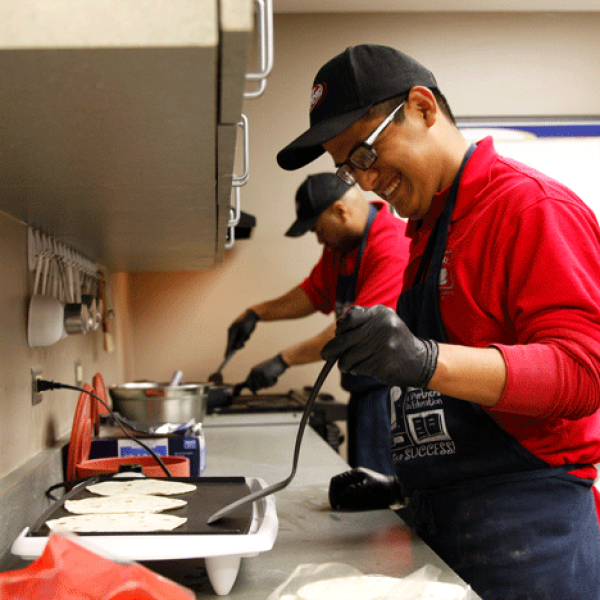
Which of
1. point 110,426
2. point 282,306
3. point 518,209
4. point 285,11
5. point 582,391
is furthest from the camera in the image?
point 285,11

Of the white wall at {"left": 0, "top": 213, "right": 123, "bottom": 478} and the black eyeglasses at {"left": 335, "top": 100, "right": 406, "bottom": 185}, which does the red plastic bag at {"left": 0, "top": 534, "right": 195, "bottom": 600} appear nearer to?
the white wall at {"left": 0, "top": 213, "right": 123, "bottom": 478}

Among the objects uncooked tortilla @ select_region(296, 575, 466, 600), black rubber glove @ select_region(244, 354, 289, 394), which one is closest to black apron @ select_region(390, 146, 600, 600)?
uncooked tortilla @ select_region(296, 575, 466, 600)

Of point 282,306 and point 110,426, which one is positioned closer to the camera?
point 110,426

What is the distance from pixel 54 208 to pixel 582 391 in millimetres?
1014

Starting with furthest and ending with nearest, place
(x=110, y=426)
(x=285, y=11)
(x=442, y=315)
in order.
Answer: (x=285, y=11)
(x=110, y=426)
(x=442, y=315)

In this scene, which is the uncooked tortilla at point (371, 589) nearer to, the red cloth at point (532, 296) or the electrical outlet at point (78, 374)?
the red cloth at point (532, 296)

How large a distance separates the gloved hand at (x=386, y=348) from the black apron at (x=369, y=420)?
1.61 meters

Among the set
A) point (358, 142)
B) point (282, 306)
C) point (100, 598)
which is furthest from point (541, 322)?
point (282, 306)

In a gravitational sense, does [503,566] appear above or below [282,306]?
below

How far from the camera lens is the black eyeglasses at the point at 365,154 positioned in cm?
119

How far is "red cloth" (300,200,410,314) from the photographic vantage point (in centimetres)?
242

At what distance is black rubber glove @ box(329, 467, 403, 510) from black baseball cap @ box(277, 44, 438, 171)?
2.17 feet

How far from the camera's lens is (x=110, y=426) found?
1.63 metres

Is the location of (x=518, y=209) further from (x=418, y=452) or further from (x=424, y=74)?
(x=418, y=452)
